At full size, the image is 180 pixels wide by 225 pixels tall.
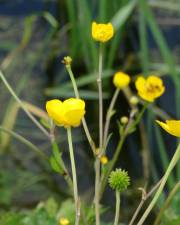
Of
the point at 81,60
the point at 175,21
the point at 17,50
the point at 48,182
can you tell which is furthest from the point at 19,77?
the point at 175,21

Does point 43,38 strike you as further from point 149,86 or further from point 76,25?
point 149,86

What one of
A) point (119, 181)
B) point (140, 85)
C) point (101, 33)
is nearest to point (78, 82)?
point (140, 85)

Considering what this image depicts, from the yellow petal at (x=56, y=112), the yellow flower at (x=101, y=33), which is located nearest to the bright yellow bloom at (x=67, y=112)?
the yellow petal at (x=56, y=112)

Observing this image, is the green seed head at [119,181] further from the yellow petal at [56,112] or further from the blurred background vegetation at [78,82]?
the blurred background vegetation at [78,82]

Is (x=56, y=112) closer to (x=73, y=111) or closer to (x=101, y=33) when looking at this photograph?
(x=73, y=111)

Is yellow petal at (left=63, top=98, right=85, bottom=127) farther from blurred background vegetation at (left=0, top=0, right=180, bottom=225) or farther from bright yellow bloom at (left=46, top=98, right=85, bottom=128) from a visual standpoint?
blurred background vegetation at (left=0, top=0, right=180, bottom=225)
